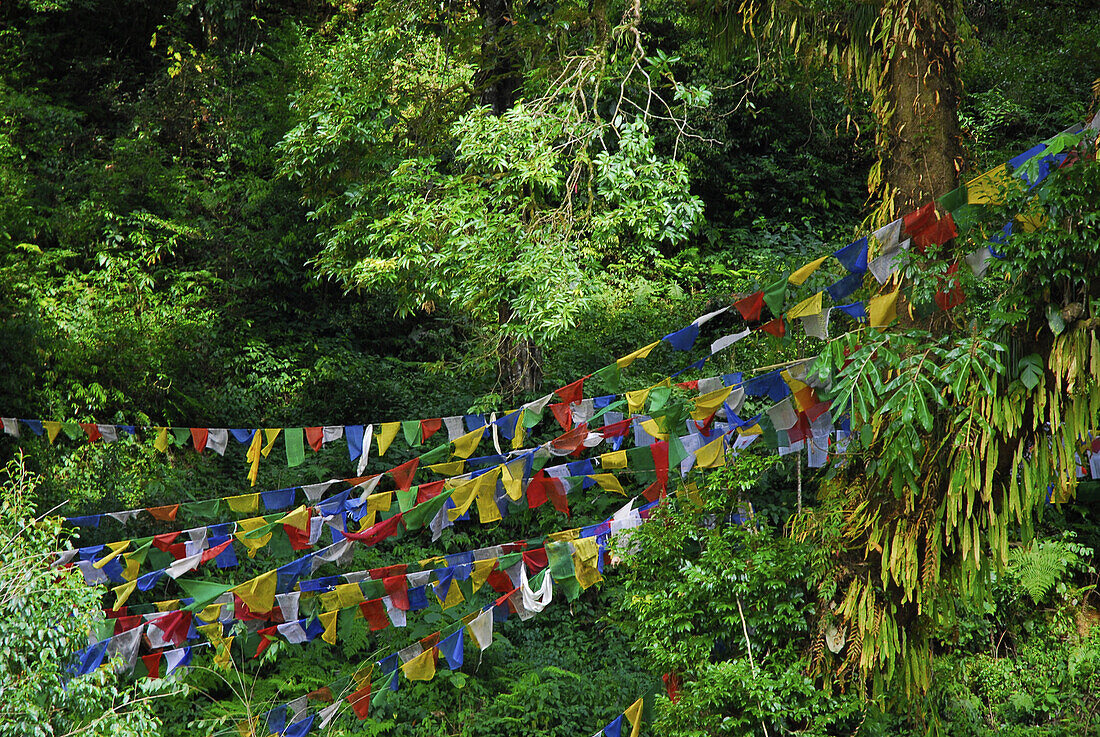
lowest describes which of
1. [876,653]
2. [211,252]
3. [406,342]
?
[876,653]

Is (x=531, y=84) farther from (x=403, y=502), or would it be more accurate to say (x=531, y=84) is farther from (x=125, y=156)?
(x=125, y=156)

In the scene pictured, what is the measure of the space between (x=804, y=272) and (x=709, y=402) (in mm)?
869

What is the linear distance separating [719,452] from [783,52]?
11.6ft

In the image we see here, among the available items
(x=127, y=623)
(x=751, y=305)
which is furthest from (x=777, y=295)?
(x=127, y=623)

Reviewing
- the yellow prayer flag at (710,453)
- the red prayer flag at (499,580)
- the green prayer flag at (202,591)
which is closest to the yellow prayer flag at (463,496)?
the red prayer flag at (499,580)

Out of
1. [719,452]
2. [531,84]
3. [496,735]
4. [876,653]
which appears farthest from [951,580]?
[531,84]

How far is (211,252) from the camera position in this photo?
11.9 m

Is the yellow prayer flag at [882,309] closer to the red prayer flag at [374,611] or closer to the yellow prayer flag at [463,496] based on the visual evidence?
the yellow prayer flag at [463,496]

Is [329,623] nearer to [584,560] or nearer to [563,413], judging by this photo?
[584,560]

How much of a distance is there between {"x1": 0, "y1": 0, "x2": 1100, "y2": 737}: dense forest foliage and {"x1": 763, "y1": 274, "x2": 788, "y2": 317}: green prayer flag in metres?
0.06

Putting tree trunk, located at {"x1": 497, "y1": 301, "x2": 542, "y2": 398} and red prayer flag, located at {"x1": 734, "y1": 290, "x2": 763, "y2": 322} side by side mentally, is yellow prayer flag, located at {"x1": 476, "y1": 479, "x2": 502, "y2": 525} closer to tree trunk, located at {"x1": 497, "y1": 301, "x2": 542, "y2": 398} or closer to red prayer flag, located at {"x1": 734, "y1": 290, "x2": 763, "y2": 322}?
red prayer flag, located at {"x1": 734, "y1": 290, "x2": 763, "y2": 322}

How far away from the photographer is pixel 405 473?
555 cm

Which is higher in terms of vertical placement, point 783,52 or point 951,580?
point 783,52

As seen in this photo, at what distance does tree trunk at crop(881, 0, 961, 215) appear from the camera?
4.99 m
